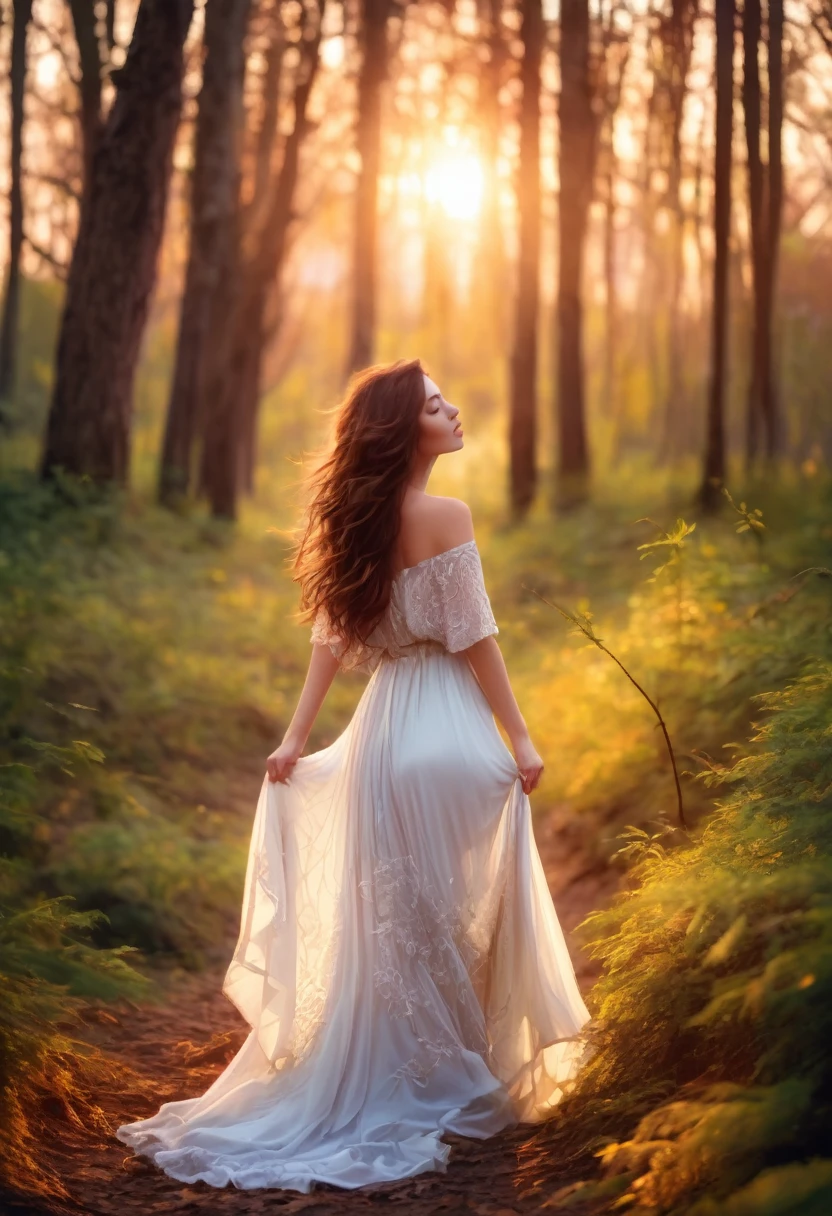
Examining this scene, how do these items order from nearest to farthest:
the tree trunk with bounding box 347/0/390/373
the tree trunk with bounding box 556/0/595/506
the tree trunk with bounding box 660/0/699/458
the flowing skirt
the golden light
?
1. the flowing skirt
2. the tree trunk with bounding box 660/0/699/458
3. the tree trunk with bounding box 556/0/595/506
4. the tree trunk with bounding box 347/0/390/373
5. the golden light

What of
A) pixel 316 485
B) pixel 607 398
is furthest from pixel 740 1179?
pixel 607 398

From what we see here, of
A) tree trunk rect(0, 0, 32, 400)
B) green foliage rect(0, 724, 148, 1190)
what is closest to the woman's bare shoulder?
green foliage rect(0, 724, 148, 1190)

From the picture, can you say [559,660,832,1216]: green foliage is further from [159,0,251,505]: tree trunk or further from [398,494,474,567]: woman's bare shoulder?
[159,0,251,505]: tree trunk

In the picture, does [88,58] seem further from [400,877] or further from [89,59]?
[400,877]

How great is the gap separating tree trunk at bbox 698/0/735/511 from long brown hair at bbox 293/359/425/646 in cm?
950

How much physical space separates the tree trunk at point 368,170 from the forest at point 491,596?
0.06 metres

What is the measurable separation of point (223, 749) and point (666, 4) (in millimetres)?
13174

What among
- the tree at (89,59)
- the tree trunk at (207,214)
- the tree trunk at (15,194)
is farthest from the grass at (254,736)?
the tree trunk at (15,194)

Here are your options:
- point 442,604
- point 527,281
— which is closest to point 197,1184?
point 442,604

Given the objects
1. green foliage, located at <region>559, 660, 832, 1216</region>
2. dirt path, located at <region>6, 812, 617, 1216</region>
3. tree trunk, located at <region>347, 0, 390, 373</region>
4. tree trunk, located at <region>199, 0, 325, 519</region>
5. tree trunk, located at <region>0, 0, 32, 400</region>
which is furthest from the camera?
tree trunk, located at <region>347, 0, 390, 373</region>

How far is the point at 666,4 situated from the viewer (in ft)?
57.7

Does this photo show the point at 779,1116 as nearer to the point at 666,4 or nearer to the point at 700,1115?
the point at 700,1115

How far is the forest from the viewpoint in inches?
153

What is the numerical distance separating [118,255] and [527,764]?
28.7 ft
